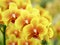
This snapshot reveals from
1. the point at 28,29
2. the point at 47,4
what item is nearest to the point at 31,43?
the point at 28,29

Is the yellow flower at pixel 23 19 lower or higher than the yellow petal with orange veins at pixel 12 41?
higher

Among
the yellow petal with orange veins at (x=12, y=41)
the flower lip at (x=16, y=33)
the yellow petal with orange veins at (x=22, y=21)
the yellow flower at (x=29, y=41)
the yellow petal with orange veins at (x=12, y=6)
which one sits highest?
the yellow petal with orange veins at (x=12, y=6)

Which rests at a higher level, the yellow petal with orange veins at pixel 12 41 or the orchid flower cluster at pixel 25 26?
the orchid flower cluster at pixel 25 26

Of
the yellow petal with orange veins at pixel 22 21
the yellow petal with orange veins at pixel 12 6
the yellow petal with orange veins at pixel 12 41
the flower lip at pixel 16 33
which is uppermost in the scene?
the yellow petal with orange veins at pixel 12 6
